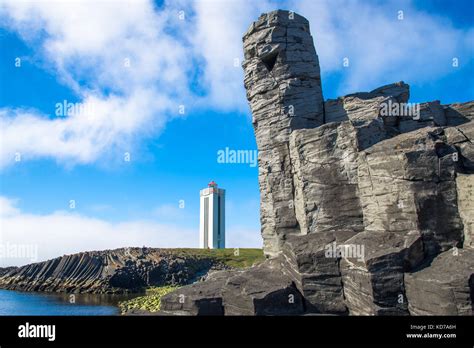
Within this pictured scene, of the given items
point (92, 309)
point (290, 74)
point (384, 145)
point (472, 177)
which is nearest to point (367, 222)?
point (384, 145)

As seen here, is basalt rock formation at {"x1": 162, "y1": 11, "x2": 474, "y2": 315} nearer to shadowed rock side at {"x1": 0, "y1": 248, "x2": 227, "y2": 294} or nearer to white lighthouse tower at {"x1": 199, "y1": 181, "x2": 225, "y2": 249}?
shadowed rock side at {"x1": 0, "y1": 248, "x2": 227, "y2": 294}

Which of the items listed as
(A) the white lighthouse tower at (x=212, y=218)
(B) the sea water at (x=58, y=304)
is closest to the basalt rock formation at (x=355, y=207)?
(B) the sea water at (x=58, y=304)

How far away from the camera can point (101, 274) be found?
250 ft

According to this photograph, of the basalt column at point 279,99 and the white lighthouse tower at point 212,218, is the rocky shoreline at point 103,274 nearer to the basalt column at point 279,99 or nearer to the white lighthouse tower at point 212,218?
the white lighthouse tower at point 212,218

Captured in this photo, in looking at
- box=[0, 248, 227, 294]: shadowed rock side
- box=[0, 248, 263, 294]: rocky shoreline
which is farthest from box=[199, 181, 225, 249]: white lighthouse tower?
box=[0, 248, 227, 294]: shadowed rock side

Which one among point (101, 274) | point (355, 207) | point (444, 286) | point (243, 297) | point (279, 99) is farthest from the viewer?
point (101, 274)

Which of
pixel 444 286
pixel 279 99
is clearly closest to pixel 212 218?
pixel 279 99

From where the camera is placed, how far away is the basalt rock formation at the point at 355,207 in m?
22.2

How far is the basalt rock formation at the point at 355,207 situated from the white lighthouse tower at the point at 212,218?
96.2 metres

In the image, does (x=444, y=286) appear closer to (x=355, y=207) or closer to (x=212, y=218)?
Result: (x=355, y=207)

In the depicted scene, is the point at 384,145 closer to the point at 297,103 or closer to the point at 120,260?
the point at 297,103

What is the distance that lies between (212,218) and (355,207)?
10695cm

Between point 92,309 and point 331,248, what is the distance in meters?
37.0
